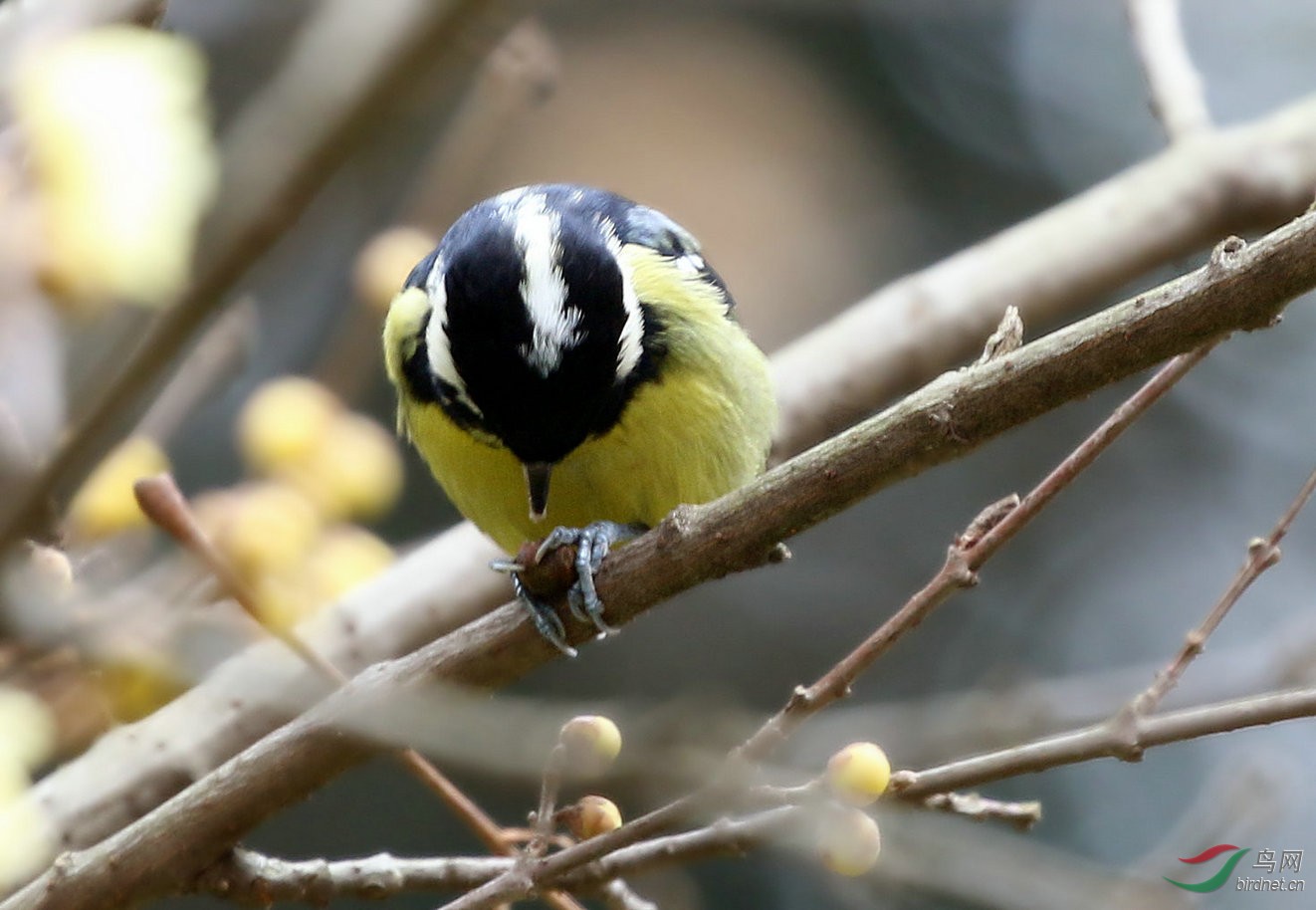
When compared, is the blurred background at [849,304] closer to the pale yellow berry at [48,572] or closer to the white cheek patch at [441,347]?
the white cheek patch at [441,347]

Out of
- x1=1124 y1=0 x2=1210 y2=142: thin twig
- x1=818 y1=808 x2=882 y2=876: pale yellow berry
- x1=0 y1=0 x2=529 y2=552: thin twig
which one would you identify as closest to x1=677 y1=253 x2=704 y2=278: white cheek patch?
x1=1124 y1=0 x2=1210 y2=142: thin twig

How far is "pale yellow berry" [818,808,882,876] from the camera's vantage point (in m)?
1.29

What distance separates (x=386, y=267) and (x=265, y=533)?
540mm

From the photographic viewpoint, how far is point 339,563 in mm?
2084

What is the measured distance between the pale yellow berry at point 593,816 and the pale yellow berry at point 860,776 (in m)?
0.25

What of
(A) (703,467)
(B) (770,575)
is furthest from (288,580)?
(B) (770,575)

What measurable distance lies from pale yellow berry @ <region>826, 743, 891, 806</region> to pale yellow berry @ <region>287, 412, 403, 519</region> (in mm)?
1025

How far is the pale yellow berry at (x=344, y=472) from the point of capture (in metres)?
2.07

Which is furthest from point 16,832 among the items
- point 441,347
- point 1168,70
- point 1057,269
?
point 1168,70

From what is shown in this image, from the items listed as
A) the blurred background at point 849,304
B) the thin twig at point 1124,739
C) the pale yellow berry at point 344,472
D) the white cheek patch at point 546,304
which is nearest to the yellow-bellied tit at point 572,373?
the white cheek patch at point 546,304

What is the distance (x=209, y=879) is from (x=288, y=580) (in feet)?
1.37

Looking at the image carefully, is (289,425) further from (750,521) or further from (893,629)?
(893,629)

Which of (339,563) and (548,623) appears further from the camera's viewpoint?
(339,563)

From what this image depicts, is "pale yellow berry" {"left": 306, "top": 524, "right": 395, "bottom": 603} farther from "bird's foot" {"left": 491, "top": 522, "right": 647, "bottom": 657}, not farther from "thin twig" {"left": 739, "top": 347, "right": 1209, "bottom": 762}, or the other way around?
"thin twig" {"left": 739, "top": 347, "right": 1209, "bottom": 762}
